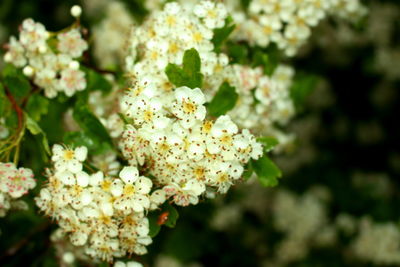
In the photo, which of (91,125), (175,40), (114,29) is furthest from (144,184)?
(114,29)

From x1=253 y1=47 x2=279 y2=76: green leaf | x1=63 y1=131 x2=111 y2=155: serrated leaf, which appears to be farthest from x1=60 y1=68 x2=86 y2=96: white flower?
x1=253 y1=47 x2=279 y2=76: green leaf

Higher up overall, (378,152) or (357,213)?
(378,152)

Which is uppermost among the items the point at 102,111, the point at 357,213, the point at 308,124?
the point at 308,124

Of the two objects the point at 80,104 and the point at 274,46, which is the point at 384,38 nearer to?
the point at 274,46

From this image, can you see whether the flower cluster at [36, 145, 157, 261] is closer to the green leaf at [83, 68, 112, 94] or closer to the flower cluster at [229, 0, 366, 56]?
the green leaf at [83, 68, 112, 94]

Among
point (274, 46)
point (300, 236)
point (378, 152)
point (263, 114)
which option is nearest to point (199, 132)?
point (263, 114)

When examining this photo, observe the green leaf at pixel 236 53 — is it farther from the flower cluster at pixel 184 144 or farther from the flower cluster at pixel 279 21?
the flower cluster at pixel 184 144

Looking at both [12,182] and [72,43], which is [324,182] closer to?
[72,43]
